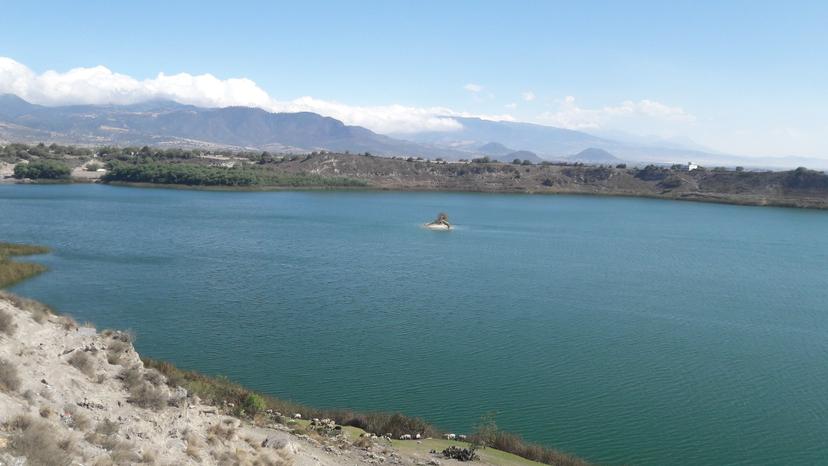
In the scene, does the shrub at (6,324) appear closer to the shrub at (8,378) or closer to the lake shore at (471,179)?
the shrub at (8,378)

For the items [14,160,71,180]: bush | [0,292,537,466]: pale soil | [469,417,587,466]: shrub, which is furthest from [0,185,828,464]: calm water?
[14,160,71,180]: bush

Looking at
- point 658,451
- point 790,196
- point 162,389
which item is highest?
point 790,196

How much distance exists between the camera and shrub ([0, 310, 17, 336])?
16250 millimetres

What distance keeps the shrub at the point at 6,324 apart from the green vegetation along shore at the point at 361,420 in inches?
93.7

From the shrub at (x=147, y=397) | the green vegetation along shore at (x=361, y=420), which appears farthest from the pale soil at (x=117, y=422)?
the green vegetation along shore at (x=361, y=420)

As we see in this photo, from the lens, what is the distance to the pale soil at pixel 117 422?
12438 mm

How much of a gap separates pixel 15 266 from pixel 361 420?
31.4 metres

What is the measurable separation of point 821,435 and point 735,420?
285cm

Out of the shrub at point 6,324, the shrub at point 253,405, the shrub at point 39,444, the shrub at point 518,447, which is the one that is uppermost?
the shrub at point 6,324

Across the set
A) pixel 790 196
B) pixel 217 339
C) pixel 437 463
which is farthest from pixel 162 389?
pixel 790 196

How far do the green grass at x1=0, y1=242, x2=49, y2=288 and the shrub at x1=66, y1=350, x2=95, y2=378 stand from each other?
84.2 ft

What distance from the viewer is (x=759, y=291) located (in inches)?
1773

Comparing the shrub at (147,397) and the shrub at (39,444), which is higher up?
the shrub at (39,444)

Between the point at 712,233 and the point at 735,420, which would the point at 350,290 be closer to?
the point at 735,420
